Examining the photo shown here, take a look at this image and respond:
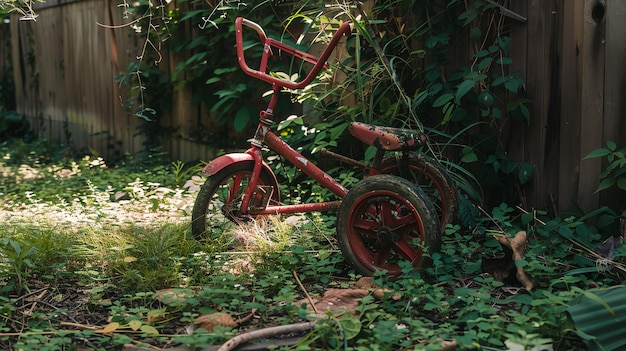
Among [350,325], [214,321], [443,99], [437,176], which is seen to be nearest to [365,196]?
[437,176]

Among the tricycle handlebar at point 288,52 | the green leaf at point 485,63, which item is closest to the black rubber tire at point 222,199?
the tricycle handlebar at point 288,52

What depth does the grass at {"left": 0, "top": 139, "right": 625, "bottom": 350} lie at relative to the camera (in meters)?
3.04

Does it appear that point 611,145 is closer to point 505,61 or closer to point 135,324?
point 505,61

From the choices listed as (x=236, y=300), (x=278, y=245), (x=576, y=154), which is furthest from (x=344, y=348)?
(x=576, y=154)

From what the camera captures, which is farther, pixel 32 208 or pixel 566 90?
pixel 32 208

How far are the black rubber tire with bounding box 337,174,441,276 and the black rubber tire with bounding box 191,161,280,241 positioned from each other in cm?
81

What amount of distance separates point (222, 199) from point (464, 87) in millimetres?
1601

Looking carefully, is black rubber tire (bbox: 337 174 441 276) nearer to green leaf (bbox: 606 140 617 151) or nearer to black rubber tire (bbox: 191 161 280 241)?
black rubber tire (bbox: 191 161 280 241)

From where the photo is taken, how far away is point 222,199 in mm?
4648

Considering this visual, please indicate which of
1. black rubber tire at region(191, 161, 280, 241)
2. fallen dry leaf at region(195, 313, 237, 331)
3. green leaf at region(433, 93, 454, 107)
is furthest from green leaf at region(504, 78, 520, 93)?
fallen dry leaf at region(195, 313, 237, 331)

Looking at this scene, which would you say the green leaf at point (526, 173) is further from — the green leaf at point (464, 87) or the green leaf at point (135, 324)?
the green leaf at point (135, 324)

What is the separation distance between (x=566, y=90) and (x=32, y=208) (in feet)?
12.2

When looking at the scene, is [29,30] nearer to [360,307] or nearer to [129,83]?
[129,83]

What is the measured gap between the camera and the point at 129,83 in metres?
8.24
